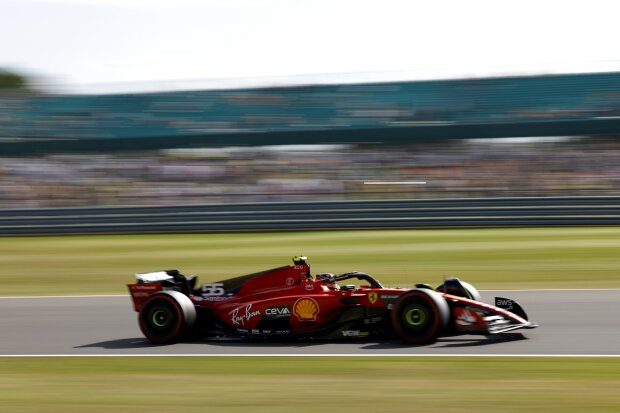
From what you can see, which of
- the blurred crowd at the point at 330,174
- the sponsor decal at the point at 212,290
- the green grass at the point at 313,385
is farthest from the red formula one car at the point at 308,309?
the blurred crowd at the point at 330,174

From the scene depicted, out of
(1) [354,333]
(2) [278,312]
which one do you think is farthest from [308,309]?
(1) [354,333]

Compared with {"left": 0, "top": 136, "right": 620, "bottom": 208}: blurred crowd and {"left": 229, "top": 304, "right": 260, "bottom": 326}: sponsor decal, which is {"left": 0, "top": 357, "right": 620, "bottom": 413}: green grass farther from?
{"left": 0, "top": 136, "right": 620, "bottom": 208}: blurred crowd

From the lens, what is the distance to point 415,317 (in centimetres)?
797

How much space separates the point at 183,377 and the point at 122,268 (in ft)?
31.5

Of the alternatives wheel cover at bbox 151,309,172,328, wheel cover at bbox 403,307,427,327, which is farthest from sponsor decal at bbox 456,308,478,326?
wheel cover at bbox 151,309,172,328

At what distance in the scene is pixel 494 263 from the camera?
1531cm

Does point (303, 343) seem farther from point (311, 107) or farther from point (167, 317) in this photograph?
point (311, 107)

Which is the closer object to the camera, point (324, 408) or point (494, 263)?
point (324, 408)

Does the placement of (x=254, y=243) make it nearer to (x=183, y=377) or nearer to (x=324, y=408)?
(x=183, y=377)

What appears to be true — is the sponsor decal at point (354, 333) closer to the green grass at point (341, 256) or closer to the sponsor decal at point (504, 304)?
the sponsor decal at point (504, 304)

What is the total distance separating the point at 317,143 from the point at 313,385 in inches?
738

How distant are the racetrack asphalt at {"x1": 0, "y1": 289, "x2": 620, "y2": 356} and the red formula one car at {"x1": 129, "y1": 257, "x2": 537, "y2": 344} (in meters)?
0.13

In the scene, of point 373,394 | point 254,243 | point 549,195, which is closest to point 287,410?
point 373,394

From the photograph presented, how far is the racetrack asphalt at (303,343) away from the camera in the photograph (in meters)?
7.92
